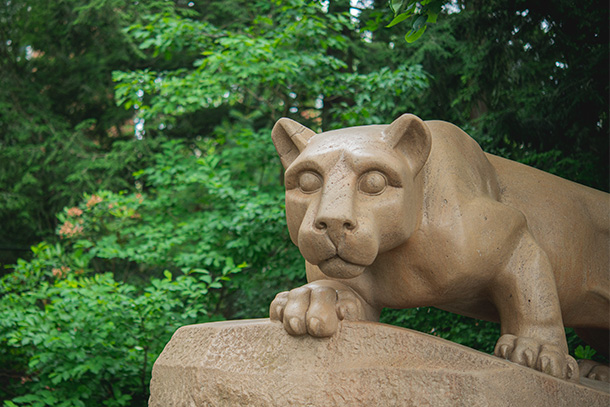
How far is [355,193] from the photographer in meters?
2.41

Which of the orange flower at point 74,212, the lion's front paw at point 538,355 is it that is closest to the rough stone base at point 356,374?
the lion's front paw at point 538,355

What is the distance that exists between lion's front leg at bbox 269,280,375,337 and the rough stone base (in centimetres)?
5

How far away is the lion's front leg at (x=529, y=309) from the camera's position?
263 cm

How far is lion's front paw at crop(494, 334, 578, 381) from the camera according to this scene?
2.57 m

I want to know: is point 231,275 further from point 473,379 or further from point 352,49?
point 473,379

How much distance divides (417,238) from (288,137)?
684 mm

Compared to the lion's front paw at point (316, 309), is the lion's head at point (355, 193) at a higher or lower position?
higher

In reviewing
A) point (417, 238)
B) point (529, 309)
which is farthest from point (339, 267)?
point (529, 309)

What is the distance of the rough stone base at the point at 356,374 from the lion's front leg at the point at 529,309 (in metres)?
0.12

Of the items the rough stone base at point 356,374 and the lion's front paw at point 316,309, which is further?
the lion's front paw at point 316,309

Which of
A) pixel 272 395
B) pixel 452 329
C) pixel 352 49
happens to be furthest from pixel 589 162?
pixel 272 395

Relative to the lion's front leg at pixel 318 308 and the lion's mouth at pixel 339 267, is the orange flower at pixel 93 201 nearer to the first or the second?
the lion's front leg at pixel 318 308

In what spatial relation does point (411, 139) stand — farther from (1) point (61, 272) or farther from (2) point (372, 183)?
(1) point (61, 272)

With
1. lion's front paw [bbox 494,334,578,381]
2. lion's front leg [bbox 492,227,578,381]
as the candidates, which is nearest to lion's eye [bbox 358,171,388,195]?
lion's front leg [bbox 492,227,578,381]
